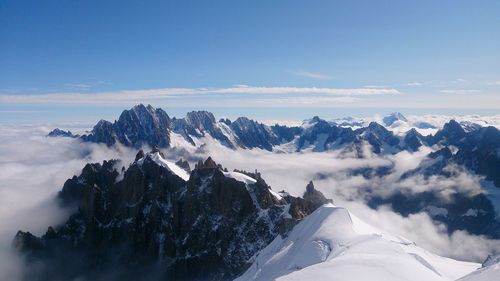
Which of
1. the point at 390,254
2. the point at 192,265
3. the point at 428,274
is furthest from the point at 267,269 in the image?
the point at 192,265

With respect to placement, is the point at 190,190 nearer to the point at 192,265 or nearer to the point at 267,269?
the point at 192,265

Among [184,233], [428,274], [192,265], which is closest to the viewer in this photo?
[428,274]

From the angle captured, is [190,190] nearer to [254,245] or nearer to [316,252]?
[254,245]

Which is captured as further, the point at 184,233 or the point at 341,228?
the point at 184,233

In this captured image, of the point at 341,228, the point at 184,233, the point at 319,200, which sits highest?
the point at 341,228

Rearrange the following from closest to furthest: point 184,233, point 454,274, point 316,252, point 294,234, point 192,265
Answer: point 454,274
point 316,252
point 294,234
point 192,265
point 184,233

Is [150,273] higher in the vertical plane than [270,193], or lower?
lower

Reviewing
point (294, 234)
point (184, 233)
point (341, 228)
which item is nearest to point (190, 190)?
point (184, 233)
